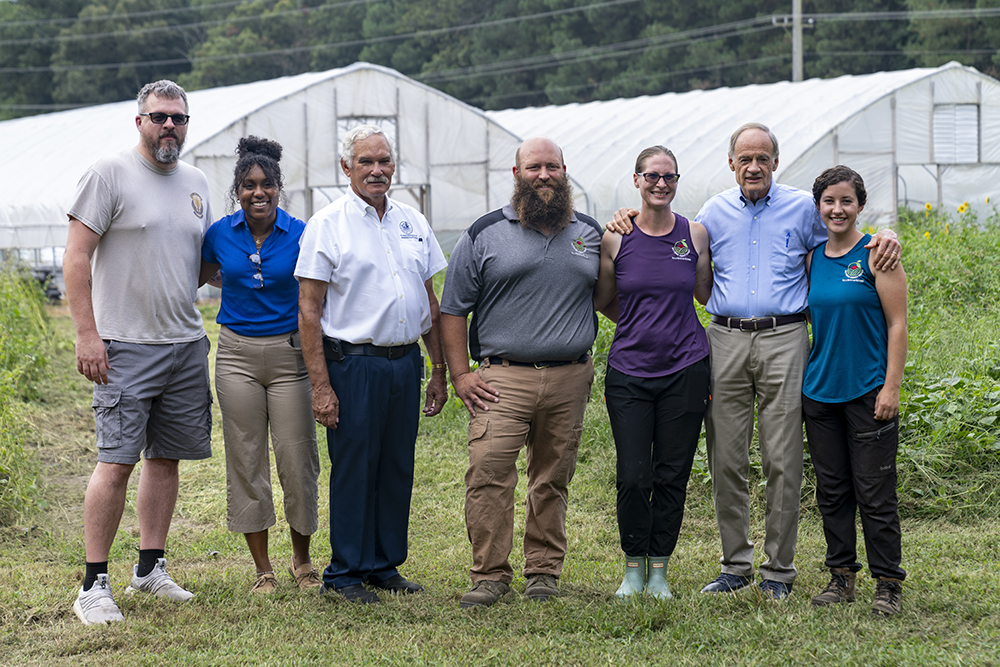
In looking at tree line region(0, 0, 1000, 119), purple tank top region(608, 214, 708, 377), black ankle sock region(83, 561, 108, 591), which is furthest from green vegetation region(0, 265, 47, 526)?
tree line region(0, 0, 1000, 119)

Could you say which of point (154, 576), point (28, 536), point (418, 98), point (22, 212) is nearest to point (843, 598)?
point (154, 576)

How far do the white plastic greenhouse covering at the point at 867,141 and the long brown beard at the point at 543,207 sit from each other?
36.3 ft

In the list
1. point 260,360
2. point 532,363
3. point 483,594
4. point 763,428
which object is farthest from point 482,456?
point 763,428

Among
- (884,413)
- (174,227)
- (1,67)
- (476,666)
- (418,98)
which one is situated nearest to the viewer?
(476,666)

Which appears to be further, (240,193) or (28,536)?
(28,536)

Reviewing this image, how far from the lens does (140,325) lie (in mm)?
4141

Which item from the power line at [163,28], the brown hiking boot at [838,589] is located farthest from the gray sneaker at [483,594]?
the power line at [163,28]

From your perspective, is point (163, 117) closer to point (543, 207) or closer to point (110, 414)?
point (110, 414)

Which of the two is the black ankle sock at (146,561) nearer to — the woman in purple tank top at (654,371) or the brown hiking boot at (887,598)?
the woman in purple tank top at (654,371)

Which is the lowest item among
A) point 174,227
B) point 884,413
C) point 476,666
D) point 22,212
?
point 476,666

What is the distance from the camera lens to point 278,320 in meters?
4.23

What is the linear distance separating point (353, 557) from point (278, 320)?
1.07m

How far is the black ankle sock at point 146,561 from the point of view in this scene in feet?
14.2

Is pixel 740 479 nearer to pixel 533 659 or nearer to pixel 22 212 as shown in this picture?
pixel 533 659
